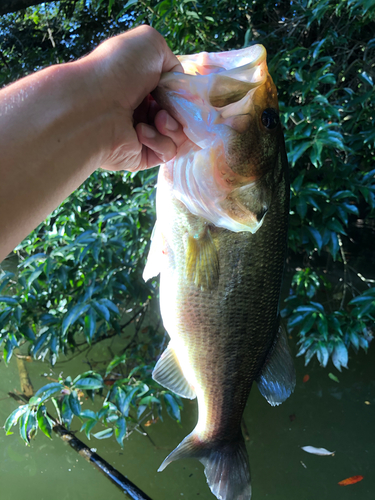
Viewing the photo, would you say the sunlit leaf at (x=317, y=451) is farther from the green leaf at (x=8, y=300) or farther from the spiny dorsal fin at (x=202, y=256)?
the green leaf at (x=8, y=300)

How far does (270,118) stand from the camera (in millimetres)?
879

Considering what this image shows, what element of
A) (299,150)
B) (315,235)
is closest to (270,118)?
(299,150)

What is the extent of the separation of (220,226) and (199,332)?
1.10ft

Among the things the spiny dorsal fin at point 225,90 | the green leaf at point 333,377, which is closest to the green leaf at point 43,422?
the spiny dorsal fin at point 225,90

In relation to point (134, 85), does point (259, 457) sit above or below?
below

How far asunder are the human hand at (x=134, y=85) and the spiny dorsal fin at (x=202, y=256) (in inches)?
9.5

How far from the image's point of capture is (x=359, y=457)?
2.21 meters

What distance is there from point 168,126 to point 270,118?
269 millimetres

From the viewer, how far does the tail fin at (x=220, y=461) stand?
115cm

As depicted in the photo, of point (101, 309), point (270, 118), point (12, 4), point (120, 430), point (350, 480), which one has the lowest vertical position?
point (350, 480)

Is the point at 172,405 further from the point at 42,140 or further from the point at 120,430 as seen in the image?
the point at 42,140

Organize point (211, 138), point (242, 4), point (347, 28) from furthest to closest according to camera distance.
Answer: point (242, 4) → point (347, 28) → point (211, 138)

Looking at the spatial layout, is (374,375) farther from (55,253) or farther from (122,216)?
(55,253)

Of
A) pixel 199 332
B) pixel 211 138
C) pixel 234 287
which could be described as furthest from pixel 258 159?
pixel 199 332
